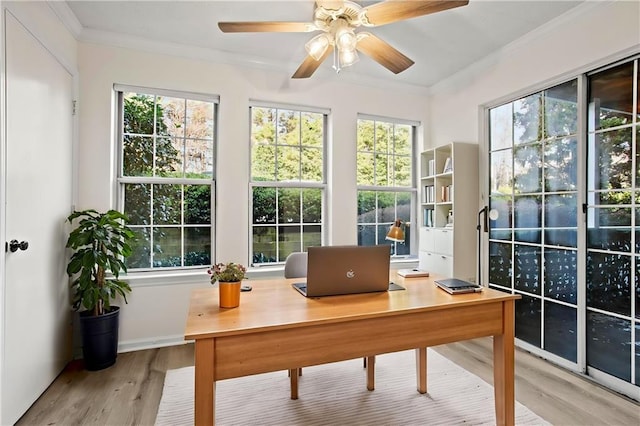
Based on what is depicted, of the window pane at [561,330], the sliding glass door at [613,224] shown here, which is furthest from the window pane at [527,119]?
the window pane at [561,330]

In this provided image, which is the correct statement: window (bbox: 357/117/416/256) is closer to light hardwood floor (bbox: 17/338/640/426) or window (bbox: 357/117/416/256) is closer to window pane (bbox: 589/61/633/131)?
light hardwood floor (bbox: 17/338/640/426)

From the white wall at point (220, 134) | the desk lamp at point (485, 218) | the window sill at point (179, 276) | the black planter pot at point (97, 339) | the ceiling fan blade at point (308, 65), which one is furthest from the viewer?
the desk lamp at point (485, 218)

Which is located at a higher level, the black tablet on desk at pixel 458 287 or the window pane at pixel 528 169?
the window pane at pixel 528 169

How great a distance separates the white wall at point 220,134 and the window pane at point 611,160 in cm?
196

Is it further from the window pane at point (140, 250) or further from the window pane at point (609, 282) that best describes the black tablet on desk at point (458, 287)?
the window pane at point (140, 250)

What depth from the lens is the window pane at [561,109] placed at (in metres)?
2.56

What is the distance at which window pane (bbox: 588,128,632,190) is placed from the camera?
2232 millimetres

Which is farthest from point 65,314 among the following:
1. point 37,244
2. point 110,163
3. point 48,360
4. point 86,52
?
point 86,52

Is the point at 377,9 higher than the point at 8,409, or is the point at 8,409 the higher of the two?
the point at 377,9

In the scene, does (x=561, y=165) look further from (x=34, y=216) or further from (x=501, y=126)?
(x=34, y=216)

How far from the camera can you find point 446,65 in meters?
3.38

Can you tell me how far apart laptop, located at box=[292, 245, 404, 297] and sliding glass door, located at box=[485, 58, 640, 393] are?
70.5 inches

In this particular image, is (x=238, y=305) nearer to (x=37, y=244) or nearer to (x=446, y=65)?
(x=37, y=244)

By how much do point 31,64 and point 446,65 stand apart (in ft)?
11.2
